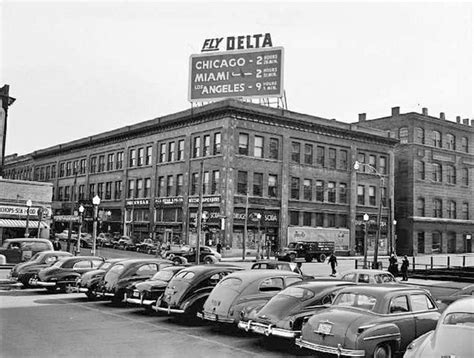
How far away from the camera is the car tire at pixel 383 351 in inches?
378

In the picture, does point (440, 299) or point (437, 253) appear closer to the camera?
point (440, 299)

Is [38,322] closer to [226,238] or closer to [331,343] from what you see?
[331,343]

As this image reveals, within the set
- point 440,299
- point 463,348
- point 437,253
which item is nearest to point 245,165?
point 437,253

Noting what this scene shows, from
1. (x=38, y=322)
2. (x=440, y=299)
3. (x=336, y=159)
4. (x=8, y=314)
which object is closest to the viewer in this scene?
(x=38, y=322)

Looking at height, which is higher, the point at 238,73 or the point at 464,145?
the point at 238,73

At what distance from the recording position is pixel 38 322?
1377 centimetres

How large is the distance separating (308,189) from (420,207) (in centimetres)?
1917

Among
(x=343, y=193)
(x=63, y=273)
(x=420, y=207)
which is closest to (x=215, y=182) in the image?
(x=343, y=193)

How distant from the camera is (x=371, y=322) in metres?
9.68

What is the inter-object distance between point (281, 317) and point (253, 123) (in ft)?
134

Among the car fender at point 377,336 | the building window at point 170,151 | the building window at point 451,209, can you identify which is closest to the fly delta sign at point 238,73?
the building window at point 170,151

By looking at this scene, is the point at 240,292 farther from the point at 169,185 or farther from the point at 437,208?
the point at 437,208

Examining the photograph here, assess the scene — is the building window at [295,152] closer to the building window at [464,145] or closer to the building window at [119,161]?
the building window at [119,161]

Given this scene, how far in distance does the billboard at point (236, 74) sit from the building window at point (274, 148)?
4.63m
